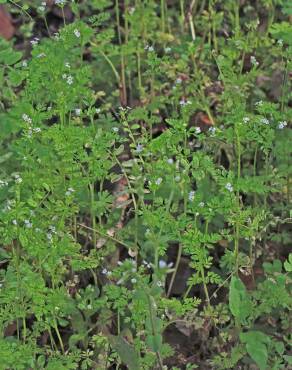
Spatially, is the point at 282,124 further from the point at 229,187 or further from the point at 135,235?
the point at 135,235

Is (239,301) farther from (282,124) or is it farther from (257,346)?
(282,124)

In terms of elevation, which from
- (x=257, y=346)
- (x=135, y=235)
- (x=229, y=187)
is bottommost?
(x=257, y=346)

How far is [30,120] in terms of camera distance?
2.68 metres

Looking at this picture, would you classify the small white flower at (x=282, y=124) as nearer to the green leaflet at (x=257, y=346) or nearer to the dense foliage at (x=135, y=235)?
the dense foliage at (x=135, y=235)

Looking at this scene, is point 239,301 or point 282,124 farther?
point 282,124

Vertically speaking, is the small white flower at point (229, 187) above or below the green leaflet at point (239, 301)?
above

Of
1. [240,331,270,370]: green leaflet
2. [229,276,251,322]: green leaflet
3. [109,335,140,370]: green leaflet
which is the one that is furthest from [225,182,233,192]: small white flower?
[109,335,140,370]: green leaflet

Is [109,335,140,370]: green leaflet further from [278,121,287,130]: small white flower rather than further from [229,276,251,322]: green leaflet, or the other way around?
[278,121,287,130]: small white flower

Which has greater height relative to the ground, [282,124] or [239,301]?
[282,124]

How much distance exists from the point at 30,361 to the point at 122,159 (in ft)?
3.99

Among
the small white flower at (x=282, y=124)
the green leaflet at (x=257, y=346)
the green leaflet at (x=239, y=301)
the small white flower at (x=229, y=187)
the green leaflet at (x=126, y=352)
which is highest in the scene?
the small white flower at (x=282, y=124)

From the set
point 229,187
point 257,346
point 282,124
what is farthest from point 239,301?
point 282,124

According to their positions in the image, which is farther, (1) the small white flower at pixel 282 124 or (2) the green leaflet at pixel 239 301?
(1) the small white flower at pixel 282 124

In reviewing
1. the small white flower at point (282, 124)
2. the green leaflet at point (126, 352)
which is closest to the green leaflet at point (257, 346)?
the green leaflet at point (126, 352)
